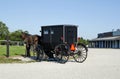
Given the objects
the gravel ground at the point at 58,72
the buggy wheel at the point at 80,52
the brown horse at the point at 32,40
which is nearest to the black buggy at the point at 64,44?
the buggy wheel at the point at 80,52

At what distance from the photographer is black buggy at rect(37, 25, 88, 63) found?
1678 cm

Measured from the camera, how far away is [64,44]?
1664 centimetres

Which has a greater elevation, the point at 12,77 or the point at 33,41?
the point at 33,41

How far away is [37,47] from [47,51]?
28.0 inches

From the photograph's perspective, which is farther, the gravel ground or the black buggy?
the black buggy

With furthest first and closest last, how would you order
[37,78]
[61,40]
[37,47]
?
[37,47] < [61,40] < [37,78]

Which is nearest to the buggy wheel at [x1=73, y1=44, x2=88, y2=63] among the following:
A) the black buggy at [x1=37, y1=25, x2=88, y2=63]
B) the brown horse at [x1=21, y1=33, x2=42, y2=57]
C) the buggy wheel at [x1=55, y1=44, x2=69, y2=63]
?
the black buggy at [x1=37, y1=25, x2=88, y2=63]

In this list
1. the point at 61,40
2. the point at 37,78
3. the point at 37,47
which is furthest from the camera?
the point at 37,47

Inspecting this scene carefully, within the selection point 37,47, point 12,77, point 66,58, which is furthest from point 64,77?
point 37,47

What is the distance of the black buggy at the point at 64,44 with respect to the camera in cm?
1678

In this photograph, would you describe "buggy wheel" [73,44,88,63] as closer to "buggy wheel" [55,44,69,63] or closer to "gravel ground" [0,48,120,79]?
"buggy wheel" [55,44,69,63]

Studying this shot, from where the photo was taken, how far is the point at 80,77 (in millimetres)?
9875

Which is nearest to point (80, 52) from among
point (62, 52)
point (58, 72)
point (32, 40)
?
point (62, 52)

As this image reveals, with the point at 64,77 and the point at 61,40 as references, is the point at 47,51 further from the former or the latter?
the point at 64,77
